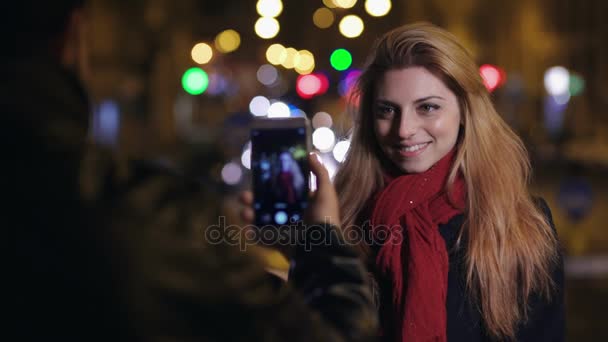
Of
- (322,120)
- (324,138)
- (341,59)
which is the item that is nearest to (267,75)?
(322,120)

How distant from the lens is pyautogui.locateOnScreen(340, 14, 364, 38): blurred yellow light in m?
13.6

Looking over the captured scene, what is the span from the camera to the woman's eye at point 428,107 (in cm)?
354

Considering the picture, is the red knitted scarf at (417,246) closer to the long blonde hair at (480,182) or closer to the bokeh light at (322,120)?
the long blonde hair at (480,182)

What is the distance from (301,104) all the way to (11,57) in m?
21.4

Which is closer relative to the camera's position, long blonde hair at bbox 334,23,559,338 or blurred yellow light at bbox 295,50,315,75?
long blonde hair at bbox 334,23,559,338

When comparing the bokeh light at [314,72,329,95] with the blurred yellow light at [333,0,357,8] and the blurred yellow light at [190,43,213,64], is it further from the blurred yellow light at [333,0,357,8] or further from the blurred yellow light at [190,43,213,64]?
the blurred yellow light at [333,0,357,8]

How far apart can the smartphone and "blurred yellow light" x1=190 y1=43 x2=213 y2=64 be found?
25001mm

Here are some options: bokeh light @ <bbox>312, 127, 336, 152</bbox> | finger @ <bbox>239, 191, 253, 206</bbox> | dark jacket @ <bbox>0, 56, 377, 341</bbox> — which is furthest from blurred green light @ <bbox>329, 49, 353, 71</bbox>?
dark jacket @ <bbox>0, 56, 377, 341</bbox>

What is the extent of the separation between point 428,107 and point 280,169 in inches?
39.4

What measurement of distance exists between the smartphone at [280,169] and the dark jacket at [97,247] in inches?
30.6

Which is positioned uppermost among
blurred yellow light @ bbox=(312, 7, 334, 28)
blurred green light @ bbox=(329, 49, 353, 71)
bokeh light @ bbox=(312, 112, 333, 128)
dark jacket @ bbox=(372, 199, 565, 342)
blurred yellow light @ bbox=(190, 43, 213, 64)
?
blurred yellow light @ bbox=(312, 7, 334, 28)

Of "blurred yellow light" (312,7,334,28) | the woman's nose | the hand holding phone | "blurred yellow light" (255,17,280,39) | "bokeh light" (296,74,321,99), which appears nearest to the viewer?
the hand holding phone

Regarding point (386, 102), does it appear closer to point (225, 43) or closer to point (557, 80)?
point (225, 43)

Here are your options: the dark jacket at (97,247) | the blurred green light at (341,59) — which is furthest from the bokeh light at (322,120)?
the dark jacket at (97,247)
